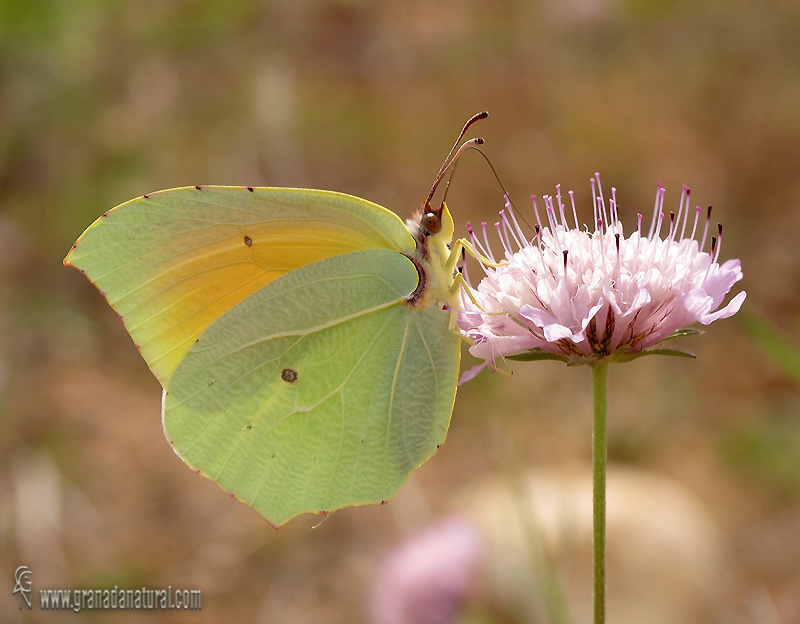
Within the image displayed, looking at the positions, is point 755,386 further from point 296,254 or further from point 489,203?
point 296,254

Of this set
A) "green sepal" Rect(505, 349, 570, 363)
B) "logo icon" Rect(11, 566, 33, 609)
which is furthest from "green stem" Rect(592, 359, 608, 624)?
"logo icon" Rect(11, 566, 33, 609)

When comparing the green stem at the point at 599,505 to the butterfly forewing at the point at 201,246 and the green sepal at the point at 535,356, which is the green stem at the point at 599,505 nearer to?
the green sepal at the point at 535,356

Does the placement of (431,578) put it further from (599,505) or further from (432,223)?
(599,505)

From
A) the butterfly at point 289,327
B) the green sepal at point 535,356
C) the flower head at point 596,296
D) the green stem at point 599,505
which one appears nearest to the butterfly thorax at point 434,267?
the butterfly at point 289,327

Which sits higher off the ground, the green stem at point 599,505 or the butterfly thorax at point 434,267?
the butterfly thorax at point 434,267

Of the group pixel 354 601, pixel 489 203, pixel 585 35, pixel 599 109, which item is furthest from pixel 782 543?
pixel 585 35

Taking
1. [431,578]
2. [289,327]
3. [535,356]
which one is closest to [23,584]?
[431,578]
